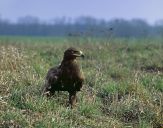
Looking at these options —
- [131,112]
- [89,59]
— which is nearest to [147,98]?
[131,112]

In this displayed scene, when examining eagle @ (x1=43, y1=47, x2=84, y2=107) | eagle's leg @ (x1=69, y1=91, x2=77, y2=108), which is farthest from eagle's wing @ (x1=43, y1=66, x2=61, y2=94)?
eagle's leg @ (x1=69, y1=91, x2=77, y2=108)

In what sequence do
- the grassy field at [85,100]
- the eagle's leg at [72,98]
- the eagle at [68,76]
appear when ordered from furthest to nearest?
the eagle's leg at [72,98] → the eagle at [68,76] → the grassy field at [85,100]

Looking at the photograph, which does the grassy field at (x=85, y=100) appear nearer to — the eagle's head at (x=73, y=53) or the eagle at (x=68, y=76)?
the eagle at (x=68, y=76)

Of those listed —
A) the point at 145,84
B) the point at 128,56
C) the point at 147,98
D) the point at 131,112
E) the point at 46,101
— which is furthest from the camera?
the point at 128,56

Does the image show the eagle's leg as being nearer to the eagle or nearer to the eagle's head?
the eagle

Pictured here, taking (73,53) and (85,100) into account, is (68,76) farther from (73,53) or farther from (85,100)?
(85,100)

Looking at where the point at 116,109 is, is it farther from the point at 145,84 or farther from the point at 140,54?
the point at 140,54

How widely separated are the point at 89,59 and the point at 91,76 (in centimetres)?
351

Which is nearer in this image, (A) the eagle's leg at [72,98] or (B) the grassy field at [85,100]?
(B) the grassy field at [85,100]

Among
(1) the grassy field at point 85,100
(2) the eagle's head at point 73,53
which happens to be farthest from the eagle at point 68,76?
(1) the grassy field at point 85,100

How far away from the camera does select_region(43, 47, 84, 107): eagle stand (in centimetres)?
854

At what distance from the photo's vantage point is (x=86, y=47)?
16797 mm

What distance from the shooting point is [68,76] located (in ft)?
28.0

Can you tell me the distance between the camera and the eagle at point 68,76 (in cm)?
854
